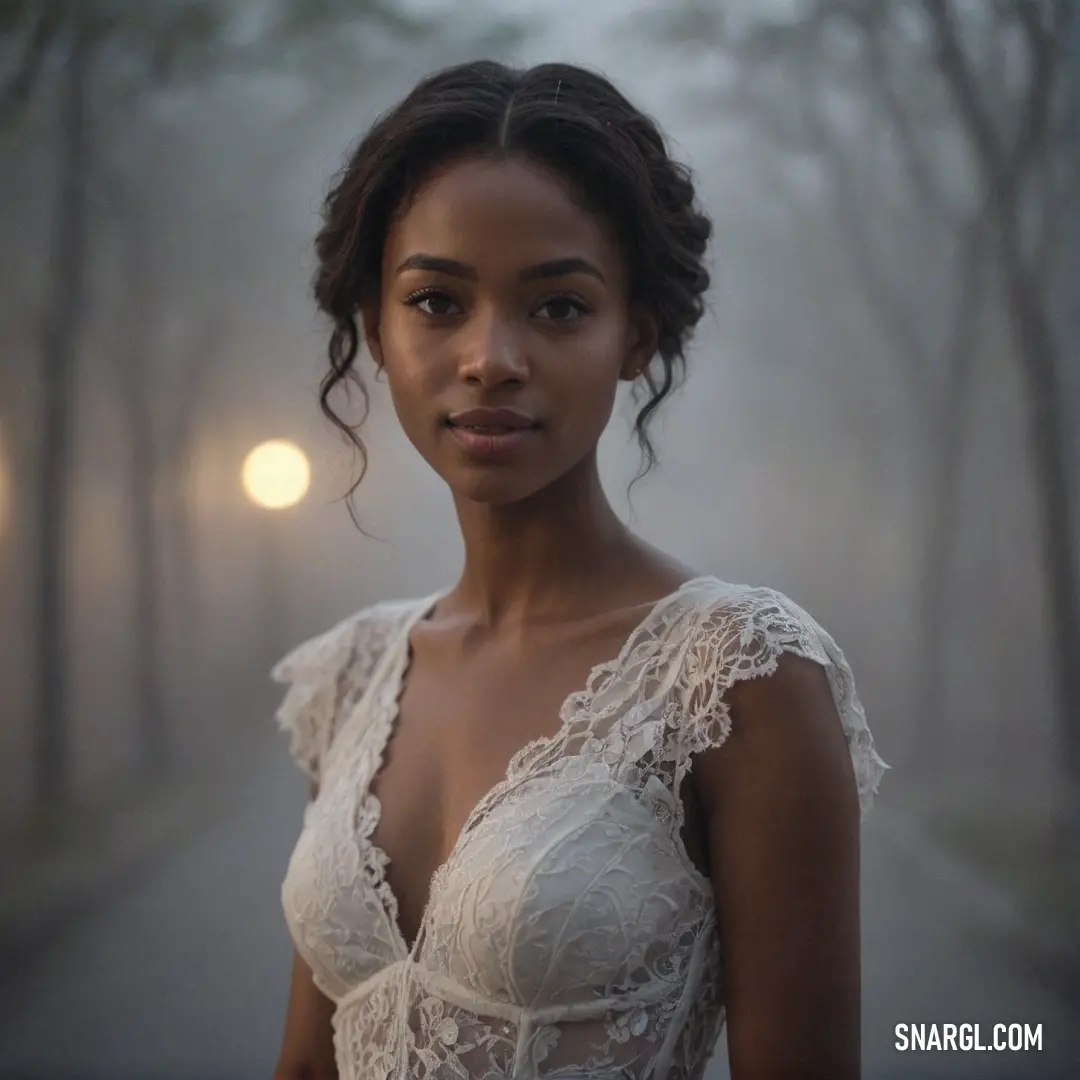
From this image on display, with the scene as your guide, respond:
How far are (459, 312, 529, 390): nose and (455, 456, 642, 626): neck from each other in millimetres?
143

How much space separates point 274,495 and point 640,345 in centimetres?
69

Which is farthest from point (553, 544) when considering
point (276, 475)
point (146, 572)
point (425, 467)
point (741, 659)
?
point (146, 572)

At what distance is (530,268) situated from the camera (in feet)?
2.99

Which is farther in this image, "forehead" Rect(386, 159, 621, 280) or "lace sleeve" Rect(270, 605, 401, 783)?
"lace sleeve" Rect(270, 605, 401, 783)

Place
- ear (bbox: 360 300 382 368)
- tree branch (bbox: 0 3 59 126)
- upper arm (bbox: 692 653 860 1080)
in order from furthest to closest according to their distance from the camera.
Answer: tree branch (bbox: 0 3 59 126)
ear (bbox: 360 300 382 368)
upper arm (bbox: 692 653 860 1080)

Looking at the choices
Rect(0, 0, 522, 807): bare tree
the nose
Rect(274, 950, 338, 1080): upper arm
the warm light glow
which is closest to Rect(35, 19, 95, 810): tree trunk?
Rect(0, 0, 522, 807): bare tree

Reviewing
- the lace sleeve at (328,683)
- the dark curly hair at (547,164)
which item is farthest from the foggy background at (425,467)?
the dark curly hair at (547,164)

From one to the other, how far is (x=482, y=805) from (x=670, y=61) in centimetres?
95

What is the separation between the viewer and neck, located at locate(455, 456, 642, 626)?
103 centimetres

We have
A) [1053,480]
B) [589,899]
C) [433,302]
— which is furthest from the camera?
[1053,480]

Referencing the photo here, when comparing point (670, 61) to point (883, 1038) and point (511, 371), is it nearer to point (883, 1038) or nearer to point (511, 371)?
point (511, 371)

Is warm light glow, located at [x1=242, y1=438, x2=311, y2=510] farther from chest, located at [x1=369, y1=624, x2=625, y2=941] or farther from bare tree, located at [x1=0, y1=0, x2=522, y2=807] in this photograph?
chest, located at [x1=369, y1=624, x2=625, y2=941]

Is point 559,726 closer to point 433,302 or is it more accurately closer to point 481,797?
point 481,797

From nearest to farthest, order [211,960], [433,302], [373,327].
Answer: [433,302]
[373,327]
[211,960]
